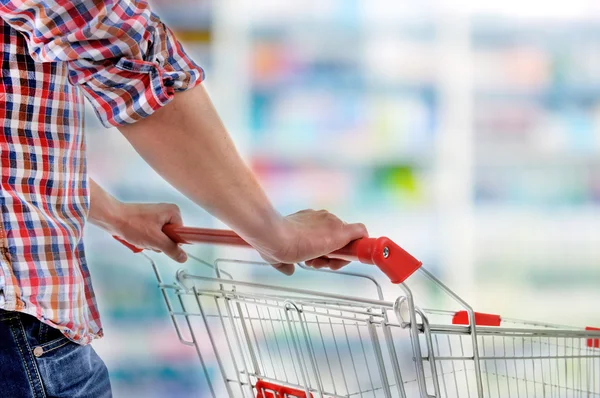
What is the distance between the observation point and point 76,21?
0.68 meters

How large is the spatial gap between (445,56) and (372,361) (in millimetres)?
1222

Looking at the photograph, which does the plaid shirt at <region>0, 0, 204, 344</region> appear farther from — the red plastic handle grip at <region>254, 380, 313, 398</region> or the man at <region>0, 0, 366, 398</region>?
the red plastic handle grip at <region>254, 380, 313, 398</region>

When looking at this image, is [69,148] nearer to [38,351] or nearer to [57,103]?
[57,103]

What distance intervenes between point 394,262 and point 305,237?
116 mm

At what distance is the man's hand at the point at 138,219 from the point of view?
1205mm

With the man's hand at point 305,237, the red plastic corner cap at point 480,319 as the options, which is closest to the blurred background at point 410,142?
the red plastic corner cap at point 480,319

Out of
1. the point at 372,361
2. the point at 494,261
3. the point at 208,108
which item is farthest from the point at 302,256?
the point at 494,261

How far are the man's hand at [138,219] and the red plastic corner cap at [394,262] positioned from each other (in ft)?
1.42

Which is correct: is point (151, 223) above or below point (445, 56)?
below

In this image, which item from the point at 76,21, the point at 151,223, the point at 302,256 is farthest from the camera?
the point at 151,223

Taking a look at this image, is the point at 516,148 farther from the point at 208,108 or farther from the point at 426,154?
the point at 208,108

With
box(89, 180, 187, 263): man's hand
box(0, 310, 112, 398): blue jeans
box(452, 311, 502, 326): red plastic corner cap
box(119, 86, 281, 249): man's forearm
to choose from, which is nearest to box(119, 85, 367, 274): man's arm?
box(119, 86, 281, 249): man's forearm

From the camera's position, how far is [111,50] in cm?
70

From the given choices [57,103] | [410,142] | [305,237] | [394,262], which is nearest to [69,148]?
[57,103]
